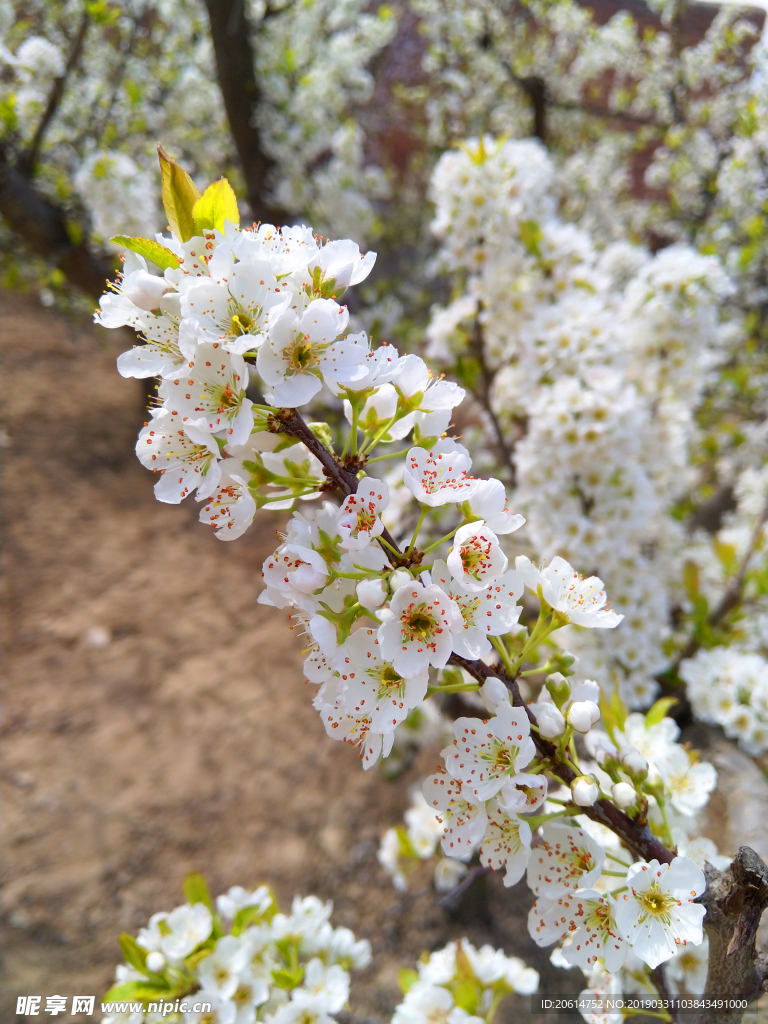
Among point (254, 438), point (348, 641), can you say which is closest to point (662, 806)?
point (348, 641)

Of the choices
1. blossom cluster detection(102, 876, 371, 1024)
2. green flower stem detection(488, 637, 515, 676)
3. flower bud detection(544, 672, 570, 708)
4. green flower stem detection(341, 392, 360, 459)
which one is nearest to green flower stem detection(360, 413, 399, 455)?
green flower stem detection(341, 392, 360, 459)

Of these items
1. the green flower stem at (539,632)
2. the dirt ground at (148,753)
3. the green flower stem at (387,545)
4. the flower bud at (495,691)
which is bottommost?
the dirt ground at (148,753)

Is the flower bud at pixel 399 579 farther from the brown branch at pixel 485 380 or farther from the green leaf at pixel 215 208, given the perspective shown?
the brown branch at pixel 485 380

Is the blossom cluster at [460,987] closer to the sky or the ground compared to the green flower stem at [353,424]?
closer to the ground

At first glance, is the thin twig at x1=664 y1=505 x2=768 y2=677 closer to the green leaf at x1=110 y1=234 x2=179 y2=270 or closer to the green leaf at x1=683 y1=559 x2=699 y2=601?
the green leaf at x1=683 y1=559 x2=699 y2=601

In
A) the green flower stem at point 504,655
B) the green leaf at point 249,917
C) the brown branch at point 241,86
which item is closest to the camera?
the green flower stem at point 504,655

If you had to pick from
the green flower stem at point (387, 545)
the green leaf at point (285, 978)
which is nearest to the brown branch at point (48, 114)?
the green flower stem at point (387, 545)
